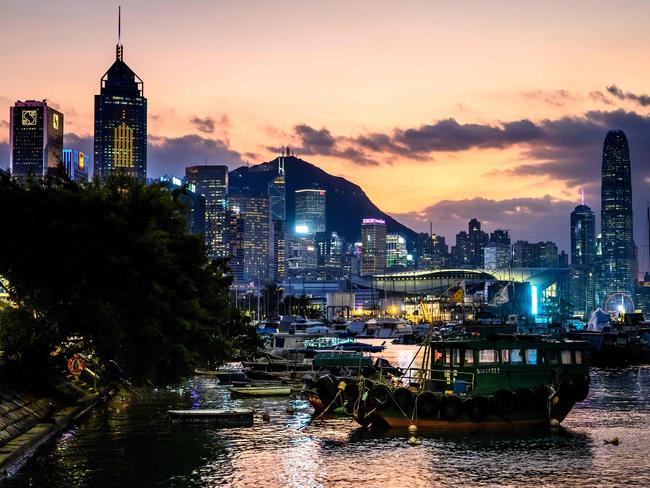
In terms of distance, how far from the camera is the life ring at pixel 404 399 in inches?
1763

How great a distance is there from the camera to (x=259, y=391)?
6481cm

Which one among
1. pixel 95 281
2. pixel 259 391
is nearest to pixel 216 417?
pixel 95 281

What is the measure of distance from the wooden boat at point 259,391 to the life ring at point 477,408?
22.7m

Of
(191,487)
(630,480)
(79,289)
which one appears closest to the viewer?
(191,487)

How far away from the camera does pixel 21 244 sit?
4366cm

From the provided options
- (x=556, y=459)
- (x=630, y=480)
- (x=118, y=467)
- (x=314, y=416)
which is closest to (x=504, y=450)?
(x=556, y=459)

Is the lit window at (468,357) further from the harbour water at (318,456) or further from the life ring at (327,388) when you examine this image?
the life ring at (327,388)

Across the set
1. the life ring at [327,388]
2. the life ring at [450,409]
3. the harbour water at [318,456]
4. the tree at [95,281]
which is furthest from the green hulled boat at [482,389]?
the tree at [95,281]

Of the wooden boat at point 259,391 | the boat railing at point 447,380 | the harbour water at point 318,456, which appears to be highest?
the boat railing at point 447,380

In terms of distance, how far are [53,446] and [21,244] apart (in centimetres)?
1054

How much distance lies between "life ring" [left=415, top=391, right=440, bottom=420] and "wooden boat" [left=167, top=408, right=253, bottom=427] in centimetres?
999

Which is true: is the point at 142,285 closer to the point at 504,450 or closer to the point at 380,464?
the point at 380,464

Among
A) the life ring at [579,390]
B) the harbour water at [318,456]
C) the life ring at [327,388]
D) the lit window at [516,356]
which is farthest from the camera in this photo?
the life ring at [327,388]

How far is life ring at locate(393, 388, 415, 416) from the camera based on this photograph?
44781 millimetres
